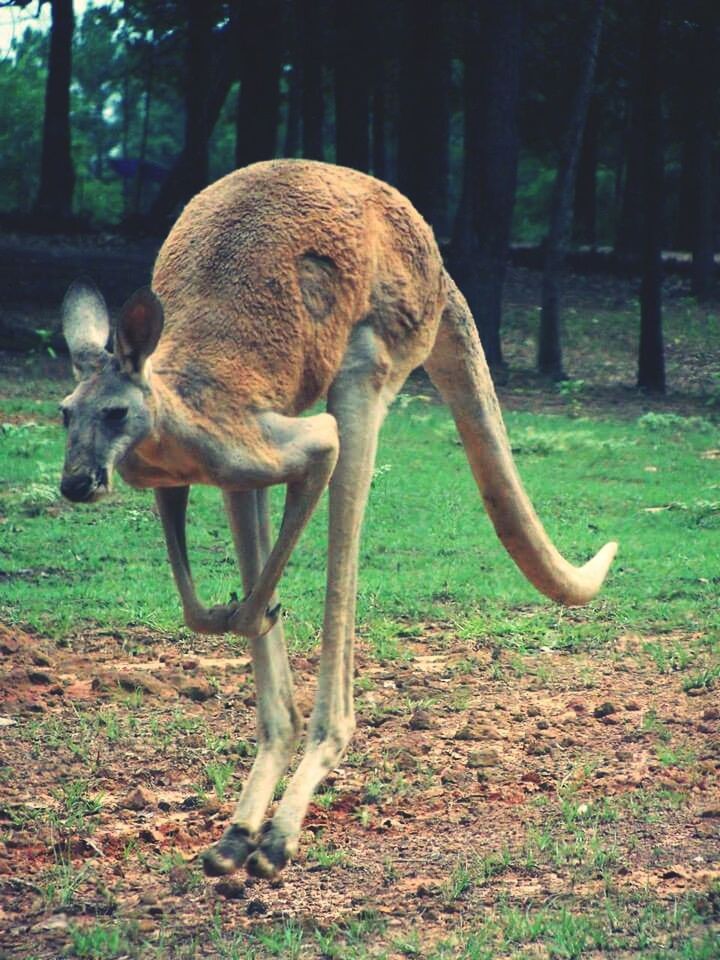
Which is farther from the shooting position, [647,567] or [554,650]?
[647,567]

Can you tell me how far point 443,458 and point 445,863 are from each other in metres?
8.11

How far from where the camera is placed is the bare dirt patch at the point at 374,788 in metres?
4.63

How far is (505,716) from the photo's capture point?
6500 millimetres

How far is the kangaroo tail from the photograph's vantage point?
5.54 metres

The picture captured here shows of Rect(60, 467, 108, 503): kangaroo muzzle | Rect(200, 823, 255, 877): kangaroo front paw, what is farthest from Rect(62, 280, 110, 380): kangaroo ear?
Rect(200, 823, 255, 877): kangaroo front paw

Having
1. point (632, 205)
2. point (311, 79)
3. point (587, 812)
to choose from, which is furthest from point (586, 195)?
point (587, 812)

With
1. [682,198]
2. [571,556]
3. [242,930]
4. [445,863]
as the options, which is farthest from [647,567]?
[682,198]

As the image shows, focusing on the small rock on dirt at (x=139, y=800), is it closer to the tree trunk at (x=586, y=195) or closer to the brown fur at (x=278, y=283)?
the brown fur at (x=278, y=283)

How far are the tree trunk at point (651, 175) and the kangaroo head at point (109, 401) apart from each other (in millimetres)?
13406

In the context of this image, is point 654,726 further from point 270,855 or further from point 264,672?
point 270,855

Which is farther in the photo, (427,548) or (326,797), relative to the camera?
(427,548)

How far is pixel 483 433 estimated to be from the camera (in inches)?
218

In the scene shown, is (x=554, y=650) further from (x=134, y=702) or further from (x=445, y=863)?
(x=445, y=863)

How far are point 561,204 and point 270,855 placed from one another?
14587 millimetres
